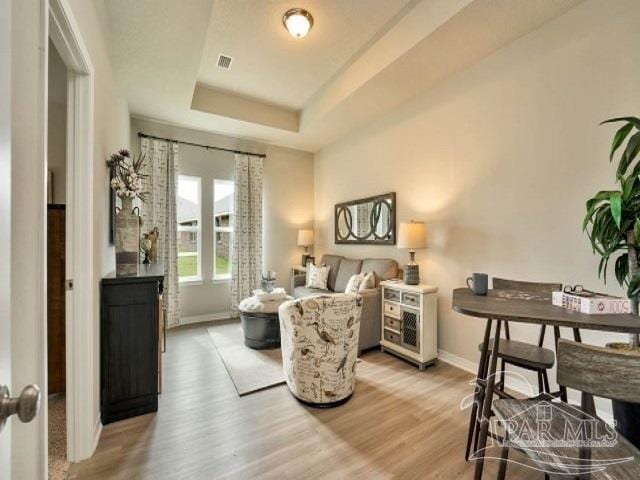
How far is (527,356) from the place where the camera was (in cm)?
169

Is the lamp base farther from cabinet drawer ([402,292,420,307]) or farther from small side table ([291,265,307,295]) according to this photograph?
small side table ([291,265,307,295])

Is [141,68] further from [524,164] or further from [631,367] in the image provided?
[631,367]

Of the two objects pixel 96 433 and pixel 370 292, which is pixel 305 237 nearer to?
pixel 370 292

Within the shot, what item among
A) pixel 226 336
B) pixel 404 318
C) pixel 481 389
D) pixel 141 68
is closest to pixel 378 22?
pixel 141 68

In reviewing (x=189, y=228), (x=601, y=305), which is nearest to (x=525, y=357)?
(x=601, y=305)

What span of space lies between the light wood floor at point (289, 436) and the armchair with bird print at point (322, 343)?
136 mm

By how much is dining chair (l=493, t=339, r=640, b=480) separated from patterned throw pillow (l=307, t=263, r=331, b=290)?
10.8ft

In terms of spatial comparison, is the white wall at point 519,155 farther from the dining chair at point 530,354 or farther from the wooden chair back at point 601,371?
the wooden chair back at point 601,371

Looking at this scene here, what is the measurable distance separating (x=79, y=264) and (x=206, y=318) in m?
3.17

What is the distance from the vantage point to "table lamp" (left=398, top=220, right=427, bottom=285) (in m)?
3.09

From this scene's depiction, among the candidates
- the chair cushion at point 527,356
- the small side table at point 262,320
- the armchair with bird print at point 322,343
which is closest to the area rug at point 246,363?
the small side table at point 262,320

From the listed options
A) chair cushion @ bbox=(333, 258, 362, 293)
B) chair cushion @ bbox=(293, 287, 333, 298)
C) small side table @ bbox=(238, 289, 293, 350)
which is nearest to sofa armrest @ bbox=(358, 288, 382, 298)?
chair cushion @ bbox=(333, 258, 362, 293)

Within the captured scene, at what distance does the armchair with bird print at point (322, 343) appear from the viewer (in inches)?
84.3

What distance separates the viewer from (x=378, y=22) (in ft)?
8.85
